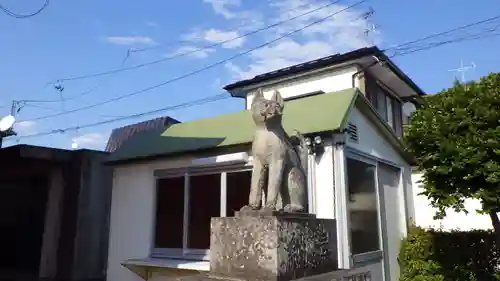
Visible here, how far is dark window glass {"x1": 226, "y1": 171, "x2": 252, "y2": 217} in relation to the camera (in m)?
7.47

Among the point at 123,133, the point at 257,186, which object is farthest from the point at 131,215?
the point at 123,133

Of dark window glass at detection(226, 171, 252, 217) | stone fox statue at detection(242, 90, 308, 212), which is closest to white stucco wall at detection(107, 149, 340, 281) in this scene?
dark window glass at detection(226, 171, 252, 217)

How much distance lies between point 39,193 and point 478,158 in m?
10.9

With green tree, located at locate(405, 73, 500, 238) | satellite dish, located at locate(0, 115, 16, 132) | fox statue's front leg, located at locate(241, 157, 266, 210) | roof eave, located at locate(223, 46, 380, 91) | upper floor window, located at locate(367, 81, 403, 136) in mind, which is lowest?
fox statue's front leg, located at locate(241, 157, 266, 210)

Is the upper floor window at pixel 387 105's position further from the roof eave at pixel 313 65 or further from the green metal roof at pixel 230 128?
the green metal roof at pixel 230 128

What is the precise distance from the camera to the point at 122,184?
30.1ft

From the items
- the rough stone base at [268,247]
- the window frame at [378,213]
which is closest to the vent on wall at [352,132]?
the window frame at [378,213]

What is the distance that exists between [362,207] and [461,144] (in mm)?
2132

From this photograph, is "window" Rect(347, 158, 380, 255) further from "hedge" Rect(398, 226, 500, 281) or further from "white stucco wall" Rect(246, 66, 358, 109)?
"white stucco wall" Rect(246, 66, 358, 109)

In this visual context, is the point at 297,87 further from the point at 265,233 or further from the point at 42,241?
the point at 265,233

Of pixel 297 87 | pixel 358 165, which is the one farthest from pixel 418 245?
pixel 297 87

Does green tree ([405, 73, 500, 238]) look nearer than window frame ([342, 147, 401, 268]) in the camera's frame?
Yes

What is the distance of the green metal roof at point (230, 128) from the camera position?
6.79 metres

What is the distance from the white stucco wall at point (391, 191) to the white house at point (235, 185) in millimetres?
23
